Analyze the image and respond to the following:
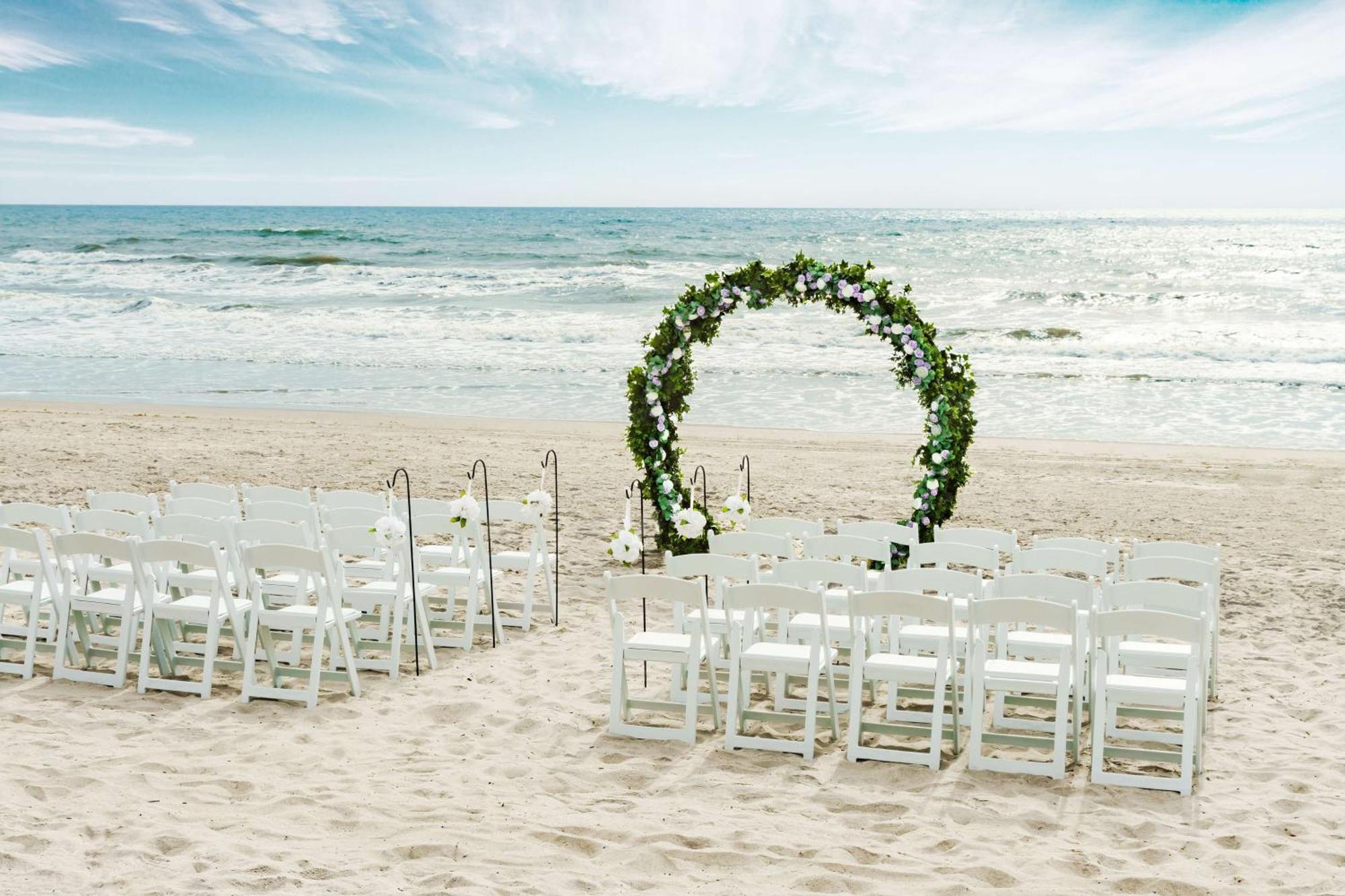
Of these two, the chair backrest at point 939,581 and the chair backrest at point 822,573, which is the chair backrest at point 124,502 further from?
the chair backrest at point 939,581

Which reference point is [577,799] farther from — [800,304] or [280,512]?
[800,304]

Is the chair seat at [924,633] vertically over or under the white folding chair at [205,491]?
under

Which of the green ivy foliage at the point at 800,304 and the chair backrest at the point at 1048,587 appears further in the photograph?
the green ivy foliage at the point at 800,304

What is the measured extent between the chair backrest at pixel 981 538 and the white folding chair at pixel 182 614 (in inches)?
161

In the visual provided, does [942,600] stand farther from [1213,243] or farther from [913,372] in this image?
[1213,243]

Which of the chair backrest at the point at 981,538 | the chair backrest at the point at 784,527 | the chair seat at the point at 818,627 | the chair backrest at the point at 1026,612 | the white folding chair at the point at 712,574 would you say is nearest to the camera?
the chair backrest at the point at 1026,612

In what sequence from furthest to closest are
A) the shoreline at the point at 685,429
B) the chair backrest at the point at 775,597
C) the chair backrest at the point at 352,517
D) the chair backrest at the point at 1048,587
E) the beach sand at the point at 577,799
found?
1. the shoreline at the point at 685,429
2. the chair backrest at the point at 352,517
3. the chair backrest at the point at 1048,587
4. the chair backrest at the point at 775,597
5. the beach sand at the point at 577,799

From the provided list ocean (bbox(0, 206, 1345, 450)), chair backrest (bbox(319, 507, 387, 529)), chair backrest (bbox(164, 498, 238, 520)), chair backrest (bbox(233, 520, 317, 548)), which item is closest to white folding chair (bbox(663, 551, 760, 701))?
chair backrest (bbox(319, 507, 387, 529))

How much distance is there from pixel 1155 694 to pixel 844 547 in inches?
84.8

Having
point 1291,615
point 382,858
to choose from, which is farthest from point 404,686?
point 1291,615

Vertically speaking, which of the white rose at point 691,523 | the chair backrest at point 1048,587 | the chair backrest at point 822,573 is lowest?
the white rose at point 691,523

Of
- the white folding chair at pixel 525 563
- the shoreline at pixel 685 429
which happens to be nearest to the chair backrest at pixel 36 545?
the white folding chair at pixel 525 563

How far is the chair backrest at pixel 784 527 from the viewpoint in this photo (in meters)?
7.97

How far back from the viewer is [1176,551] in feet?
24.0
